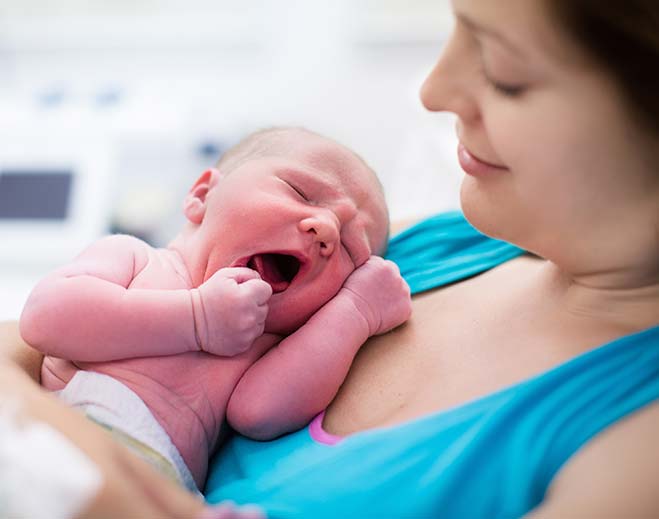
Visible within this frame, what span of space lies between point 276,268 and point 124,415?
0.36 metres

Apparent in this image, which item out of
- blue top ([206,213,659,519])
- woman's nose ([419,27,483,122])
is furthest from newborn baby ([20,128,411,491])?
woman's nose ([419,27,483,122])

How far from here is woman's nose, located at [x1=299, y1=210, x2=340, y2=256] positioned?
1.15 meters

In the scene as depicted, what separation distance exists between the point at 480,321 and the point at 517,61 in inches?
16.1

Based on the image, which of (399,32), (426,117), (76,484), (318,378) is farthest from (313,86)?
(76,484)

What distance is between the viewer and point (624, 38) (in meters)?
0.81

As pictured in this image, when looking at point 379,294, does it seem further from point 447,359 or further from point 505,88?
point 505,88

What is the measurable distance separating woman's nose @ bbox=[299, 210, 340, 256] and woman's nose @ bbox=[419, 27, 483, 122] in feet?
0.87

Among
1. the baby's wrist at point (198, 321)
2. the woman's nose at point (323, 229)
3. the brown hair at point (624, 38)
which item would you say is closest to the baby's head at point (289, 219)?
the woman's nose at point (323, 229)

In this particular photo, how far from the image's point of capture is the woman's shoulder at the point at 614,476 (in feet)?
2.45

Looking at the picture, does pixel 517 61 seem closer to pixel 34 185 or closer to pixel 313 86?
pixel 34 185

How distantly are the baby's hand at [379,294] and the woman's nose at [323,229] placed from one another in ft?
0.22

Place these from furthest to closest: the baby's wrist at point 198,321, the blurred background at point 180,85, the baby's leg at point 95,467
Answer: the blurred background at point 180,85
the baby's wrist at point 198,321
the baby's leg at point 95,467

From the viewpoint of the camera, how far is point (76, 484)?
2.25ft

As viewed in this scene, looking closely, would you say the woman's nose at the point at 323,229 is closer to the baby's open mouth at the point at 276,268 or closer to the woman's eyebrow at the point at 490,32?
the baby's open mouth at the point at 276,268
